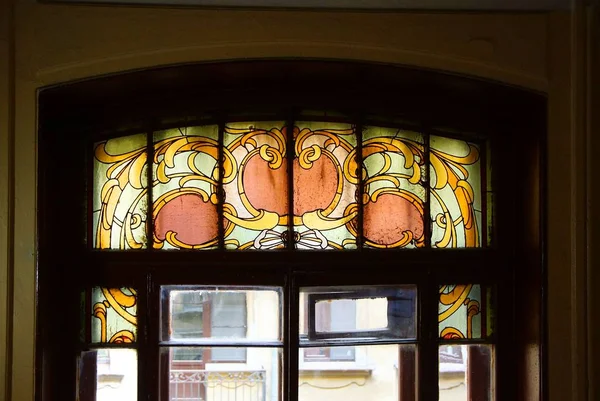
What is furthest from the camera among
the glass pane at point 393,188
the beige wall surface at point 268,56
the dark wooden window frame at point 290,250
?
the glass pane at point 393,188

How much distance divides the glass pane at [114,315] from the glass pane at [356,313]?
61 centimetres

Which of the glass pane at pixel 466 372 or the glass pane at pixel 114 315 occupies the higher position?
the glass pane at pixel 114 315

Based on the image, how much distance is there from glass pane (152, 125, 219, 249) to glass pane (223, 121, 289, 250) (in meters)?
0.05

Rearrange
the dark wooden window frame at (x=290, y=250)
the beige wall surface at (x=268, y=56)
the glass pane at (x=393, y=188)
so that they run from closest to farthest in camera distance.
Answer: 1. the beige wall surface at (x=268, y=56)
2. the dark wooden window frame at (x=290, y=250)
3. the glass pane at (x=393, y=188)

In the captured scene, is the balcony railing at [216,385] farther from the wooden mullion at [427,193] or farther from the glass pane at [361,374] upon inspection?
the wooden mullion at [427,193]

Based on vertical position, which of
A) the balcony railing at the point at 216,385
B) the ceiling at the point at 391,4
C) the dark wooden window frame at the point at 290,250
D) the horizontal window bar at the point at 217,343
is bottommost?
the balcony railing at the point at 216,385

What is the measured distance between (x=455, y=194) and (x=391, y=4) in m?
0.74

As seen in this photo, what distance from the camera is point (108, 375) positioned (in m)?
2.18

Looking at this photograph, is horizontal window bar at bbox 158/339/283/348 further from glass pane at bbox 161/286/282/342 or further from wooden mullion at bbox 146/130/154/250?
wooden mullion at bbox 146/130/154/250

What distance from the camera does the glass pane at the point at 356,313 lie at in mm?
2184

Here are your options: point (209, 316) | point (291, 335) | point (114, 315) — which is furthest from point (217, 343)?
point (114, 315)

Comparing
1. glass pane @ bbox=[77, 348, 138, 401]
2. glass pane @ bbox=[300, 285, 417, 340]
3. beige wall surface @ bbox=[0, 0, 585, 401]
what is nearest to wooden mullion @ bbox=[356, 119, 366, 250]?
glass pane @ bbox=[300, 285, 417, 340]

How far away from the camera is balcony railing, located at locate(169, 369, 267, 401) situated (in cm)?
218

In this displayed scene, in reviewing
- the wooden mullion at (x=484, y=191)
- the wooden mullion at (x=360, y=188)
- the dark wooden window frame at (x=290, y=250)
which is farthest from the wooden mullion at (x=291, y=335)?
the wooden mullion at (x=484, y=191)
